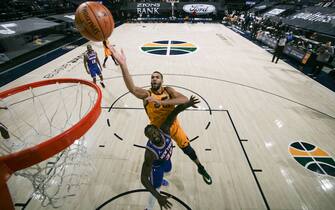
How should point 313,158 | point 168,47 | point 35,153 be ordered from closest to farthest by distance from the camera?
point 35,153, point 313,158, point 168,47

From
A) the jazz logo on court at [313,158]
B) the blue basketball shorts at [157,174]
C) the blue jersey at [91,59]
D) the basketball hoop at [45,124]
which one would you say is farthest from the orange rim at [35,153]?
the blue jersey at [91,59]

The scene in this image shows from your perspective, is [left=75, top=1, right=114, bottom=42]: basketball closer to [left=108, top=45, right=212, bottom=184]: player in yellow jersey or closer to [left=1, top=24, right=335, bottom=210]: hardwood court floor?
[left=108, top=45, right=212, bottom=184]: player in yellow jersey

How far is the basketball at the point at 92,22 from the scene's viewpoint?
3.34m

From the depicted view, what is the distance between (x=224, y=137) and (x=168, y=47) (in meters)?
9.45

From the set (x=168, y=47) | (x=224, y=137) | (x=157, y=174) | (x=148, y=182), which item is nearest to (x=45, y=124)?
(x=157, y=174)

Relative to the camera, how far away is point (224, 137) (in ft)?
16.8

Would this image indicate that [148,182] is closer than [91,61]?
Yes

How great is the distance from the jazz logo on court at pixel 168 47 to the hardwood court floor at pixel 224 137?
229cm

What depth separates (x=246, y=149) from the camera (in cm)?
474

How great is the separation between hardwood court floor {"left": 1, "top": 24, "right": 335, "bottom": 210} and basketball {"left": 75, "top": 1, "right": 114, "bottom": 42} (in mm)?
2493

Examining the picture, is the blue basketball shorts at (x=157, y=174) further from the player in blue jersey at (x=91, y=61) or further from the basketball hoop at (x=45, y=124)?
the player in blue jersey at (x=91, y=61)

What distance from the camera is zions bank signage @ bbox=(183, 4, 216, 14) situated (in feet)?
82.4

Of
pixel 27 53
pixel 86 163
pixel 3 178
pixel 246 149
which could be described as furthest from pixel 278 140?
pixel 27 53

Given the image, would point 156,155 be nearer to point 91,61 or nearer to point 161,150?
point 161,150
